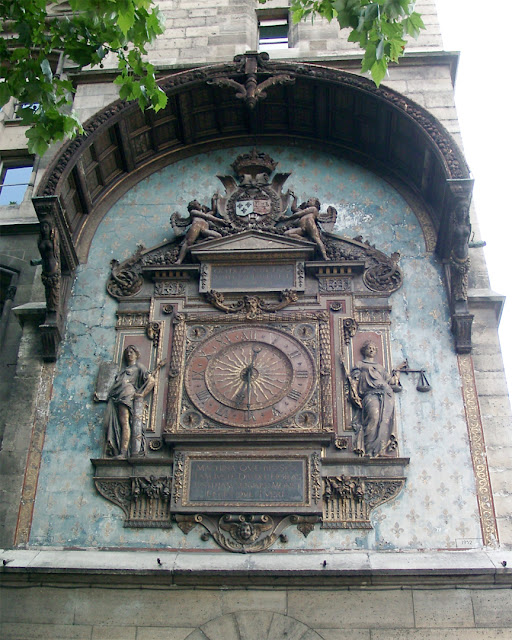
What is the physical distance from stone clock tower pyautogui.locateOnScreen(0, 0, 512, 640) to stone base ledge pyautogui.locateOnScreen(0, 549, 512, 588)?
0.04 metres

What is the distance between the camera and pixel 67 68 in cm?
1472

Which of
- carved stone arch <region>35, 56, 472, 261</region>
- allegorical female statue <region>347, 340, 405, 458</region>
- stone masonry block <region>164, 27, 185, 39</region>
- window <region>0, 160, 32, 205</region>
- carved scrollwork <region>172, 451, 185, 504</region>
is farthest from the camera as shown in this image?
stone masonry block <region>164, 27, 185, 39</region>

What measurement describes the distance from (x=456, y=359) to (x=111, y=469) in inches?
185

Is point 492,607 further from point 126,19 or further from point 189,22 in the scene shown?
point 189,22

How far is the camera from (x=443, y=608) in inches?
384

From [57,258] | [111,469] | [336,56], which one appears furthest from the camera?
[336,56]

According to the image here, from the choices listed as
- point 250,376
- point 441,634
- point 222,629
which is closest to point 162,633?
point 222,629

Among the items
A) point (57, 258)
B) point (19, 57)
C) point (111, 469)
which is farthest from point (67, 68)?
point (111, 469)

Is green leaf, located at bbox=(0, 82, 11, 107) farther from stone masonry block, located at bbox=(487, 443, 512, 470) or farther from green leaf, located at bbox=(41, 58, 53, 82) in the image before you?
stone masonry block, located at bbox=(487, 443, 512, 470)

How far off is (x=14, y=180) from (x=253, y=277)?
16.4 feet

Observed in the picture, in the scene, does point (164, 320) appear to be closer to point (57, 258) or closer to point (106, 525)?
point (57, 258)

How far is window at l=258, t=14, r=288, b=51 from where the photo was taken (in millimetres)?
15508

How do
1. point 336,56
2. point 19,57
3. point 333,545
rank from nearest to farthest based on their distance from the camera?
point 19,57
point 333,545
point 336,56

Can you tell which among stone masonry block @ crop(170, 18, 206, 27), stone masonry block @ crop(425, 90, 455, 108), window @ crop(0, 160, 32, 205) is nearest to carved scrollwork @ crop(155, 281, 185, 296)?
window @ crop(0, 160, 32, 205)
